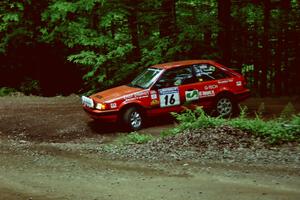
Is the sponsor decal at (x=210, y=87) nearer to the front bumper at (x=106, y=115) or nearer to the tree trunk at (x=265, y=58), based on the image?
the front bumper at (x=106, y=115)

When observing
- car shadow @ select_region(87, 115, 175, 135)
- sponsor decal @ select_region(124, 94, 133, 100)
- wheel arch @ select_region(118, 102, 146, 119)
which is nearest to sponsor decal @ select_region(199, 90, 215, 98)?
car shadow @ select_region(87, 115, 175, 135)

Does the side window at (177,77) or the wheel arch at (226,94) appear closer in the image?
the side window at (177,77)

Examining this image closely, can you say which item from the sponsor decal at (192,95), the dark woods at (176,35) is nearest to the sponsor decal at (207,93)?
the sponsor decal at (192,95)

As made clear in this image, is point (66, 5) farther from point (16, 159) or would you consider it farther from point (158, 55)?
point (16, 159)

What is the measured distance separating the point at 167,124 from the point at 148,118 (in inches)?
29.7

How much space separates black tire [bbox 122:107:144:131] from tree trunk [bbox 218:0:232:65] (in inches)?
263

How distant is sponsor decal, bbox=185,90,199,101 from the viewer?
43.2ft

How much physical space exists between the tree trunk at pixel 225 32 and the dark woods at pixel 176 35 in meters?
0.04

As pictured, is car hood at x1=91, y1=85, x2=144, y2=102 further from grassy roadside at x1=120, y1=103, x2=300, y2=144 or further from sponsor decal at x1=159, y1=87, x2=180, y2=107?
grassy roadside at x1=120, y1=103, x2=300, y2=144

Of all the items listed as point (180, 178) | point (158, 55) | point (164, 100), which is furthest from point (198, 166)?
point (158, 55)

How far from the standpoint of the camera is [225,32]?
18156mm

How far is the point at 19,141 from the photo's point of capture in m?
11.7

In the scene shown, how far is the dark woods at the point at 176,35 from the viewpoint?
17.5 metres

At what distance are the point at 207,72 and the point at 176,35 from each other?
4.78 m
